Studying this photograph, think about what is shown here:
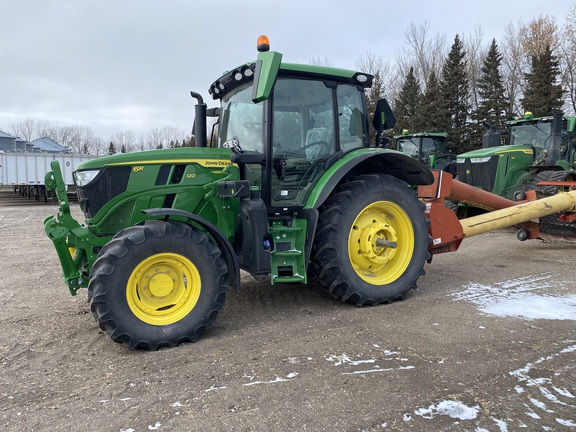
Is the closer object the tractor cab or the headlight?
the headlight

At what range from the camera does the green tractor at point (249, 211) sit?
3.48 m

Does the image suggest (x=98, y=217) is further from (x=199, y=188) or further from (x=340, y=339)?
(x=340, y=339)

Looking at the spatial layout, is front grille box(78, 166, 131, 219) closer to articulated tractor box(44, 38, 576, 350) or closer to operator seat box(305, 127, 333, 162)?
articulated tractor box(44, 38, 576, 350)

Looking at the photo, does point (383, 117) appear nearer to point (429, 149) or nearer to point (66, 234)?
point (66, 234)

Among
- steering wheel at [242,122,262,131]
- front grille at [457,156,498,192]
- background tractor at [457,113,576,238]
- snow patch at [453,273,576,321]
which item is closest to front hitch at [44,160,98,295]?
steering wheel at [242,122,262,131]

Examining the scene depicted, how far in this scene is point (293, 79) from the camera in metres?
4.26

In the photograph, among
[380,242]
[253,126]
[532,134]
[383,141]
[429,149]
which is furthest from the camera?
[429,149]

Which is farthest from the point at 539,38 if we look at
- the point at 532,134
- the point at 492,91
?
the point at 532,134

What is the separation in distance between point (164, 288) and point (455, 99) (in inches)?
1220

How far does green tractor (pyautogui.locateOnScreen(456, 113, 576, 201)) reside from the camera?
985cm

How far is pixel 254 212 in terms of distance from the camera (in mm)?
3891

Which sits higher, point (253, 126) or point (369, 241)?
point (253, 126)

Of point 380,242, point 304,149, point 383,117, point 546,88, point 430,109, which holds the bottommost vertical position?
point 380,242

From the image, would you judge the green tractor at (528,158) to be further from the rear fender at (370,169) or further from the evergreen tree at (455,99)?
the evergreen tree at (455,99)
